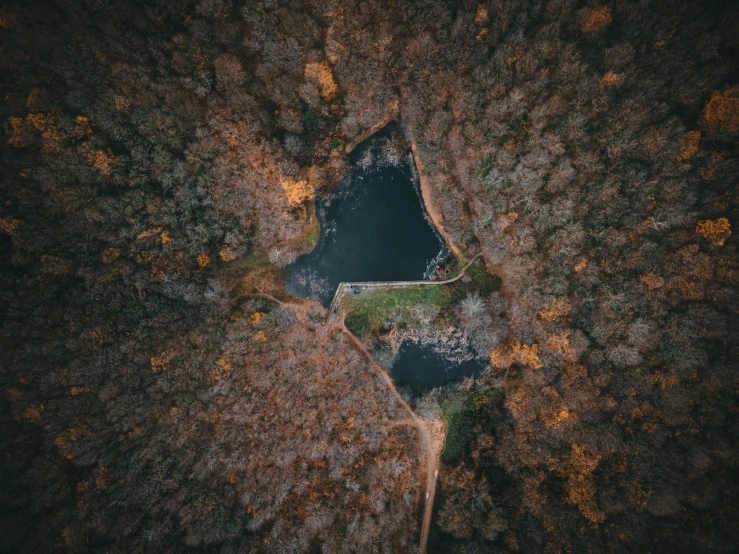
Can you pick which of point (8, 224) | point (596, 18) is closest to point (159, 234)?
point (8, 224)

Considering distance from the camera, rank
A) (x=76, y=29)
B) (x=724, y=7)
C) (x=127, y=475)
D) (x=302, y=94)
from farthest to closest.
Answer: (x=302, y=94)
(x=127, y=475)
(x=76, y=29)
(x=724, y=7)

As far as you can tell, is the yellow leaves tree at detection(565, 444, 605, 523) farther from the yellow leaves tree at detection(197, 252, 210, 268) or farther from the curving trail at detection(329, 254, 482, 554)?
the yellow leaves tree at detection(197, 252, 210, 268)

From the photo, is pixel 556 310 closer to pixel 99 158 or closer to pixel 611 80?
pixel 611 80

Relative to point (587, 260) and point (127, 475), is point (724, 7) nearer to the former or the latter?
point (587, 260)

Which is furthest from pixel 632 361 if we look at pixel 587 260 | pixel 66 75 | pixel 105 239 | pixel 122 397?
pixel 66 75

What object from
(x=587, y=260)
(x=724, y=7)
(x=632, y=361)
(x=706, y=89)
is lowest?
(x=632, y=361)
